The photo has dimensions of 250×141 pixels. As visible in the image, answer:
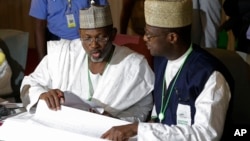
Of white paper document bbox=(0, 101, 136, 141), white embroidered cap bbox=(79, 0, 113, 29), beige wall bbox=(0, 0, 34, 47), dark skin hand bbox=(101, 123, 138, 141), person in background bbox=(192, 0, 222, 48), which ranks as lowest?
beige wall bbox=(0, 0, 34, 47)

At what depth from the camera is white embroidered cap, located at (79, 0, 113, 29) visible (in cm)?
241

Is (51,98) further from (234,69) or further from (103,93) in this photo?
(234,69)

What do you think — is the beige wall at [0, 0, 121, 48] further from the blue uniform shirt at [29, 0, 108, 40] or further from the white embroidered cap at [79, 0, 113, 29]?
Result: the white embroidered cap at [79, 0, 113, 29]

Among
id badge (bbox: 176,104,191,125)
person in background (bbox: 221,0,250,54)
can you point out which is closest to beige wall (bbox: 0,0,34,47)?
person in background (bbox: 221,0,250,54)

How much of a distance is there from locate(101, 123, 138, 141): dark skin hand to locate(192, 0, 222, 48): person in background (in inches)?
60.4

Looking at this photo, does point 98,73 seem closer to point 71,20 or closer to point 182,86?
point 182,86

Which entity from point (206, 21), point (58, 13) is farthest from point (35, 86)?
point (206, 21)

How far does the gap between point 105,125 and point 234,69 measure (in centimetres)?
86

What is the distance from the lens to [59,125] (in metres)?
2.13

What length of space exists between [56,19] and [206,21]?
3.25ft

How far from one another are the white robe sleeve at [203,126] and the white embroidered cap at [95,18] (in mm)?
676

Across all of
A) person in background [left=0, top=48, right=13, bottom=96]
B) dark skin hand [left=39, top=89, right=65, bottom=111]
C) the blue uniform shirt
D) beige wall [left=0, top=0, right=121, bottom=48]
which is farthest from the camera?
beige wall [left=0, top=0, right=121, bottom=48]

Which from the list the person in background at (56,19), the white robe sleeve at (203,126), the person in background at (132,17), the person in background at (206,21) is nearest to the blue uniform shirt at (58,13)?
the person in background at (56,19)

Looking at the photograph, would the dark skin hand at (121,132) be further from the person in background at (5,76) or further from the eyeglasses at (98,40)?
the person in background at (5,76)
